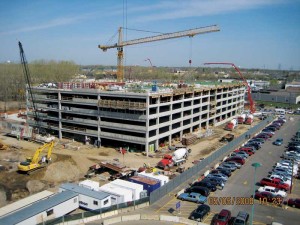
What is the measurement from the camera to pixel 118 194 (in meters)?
29.7

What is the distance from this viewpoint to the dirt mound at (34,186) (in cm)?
3503

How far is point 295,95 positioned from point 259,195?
9707 cm

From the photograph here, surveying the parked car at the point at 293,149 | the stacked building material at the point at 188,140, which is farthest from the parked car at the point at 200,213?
the parked car at the point at 293,149

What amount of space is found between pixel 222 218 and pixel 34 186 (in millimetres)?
22454

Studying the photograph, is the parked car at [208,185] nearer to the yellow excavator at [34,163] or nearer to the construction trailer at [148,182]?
the construction trailer at [148,182]

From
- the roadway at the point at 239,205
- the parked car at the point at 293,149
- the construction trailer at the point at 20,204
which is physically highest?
the parked car at the point at 293,149

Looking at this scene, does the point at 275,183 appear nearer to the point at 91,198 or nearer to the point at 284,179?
the point at 284,179

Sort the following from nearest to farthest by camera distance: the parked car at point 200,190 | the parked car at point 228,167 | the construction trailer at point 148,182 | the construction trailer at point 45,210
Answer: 1. the construction trailer at point 45,210
2. the parked car at point 200,190
3. the construction trailer at point 148,182
4. the parked car at point 228,167

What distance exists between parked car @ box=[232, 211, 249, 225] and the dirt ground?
17.6 m

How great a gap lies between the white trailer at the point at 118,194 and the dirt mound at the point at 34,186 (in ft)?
29.9

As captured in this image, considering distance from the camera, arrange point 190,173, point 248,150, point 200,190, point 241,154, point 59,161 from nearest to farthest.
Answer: point 200,190, point 190,173, point 59,161, point 241,154, point 248,150

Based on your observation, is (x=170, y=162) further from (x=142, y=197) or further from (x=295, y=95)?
(x=295, y=95)

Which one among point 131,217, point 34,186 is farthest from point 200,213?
point 34,186

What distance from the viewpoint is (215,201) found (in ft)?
100
